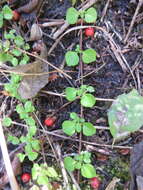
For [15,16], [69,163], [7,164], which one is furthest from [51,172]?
[15,16]

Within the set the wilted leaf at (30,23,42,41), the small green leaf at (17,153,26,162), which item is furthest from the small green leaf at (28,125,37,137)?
the wilted leaf at (30,23,42,41)

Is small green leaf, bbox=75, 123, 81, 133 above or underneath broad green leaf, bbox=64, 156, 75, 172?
above

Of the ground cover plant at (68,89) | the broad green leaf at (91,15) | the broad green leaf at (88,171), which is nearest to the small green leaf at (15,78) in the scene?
the ground cover plant at (68,89)

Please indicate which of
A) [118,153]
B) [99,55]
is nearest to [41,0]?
[99,55]

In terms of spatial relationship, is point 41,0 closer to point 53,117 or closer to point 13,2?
point 13,2

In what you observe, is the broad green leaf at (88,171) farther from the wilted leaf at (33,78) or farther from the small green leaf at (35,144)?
the wilted leaf at (33,78)

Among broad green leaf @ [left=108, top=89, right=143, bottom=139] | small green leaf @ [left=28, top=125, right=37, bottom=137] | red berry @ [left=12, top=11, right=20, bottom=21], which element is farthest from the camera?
red berry @ [left=12, top=11, right=20, bottom=21]

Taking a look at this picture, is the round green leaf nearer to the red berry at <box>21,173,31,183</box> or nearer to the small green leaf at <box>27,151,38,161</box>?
the small green leaf at <box>27,151,38,161</box>
